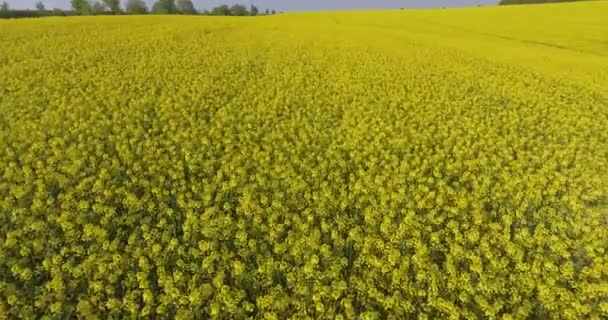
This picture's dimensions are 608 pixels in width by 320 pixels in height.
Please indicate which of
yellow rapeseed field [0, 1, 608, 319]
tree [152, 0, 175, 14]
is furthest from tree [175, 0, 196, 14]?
yellow rapeseed field [0, 1, 608, 319]

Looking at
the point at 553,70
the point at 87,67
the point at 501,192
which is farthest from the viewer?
the point at 553,70

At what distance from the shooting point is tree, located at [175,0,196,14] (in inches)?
3094

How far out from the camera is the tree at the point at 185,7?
7858 cm

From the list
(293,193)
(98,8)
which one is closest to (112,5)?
(98,8)

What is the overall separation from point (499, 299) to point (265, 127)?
7.09 metres

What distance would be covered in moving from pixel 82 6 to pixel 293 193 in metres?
73.0

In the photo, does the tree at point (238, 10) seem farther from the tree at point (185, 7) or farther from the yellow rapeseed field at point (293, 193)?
the yellow rapeseed field at point (293, 193)

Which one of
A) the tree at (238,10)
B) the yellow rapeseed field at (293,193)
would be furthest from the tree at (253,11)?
the yellow rapeseed field at (293,193)

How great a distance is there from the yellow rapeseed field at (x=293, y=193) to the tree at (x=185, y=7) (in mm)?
65123

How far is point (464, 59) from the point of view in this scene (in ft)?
72.1

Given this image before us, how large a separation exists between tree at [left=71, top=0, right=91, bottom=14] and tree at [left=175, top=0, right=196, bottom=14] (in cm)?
1422

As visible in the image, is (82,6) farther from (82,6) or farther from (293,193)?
(293,193)

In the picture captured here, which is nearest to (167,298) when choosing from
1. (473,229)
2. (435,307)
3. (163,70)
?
(435,307)

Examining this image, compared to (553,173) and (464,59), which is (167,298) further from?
(464,59)
